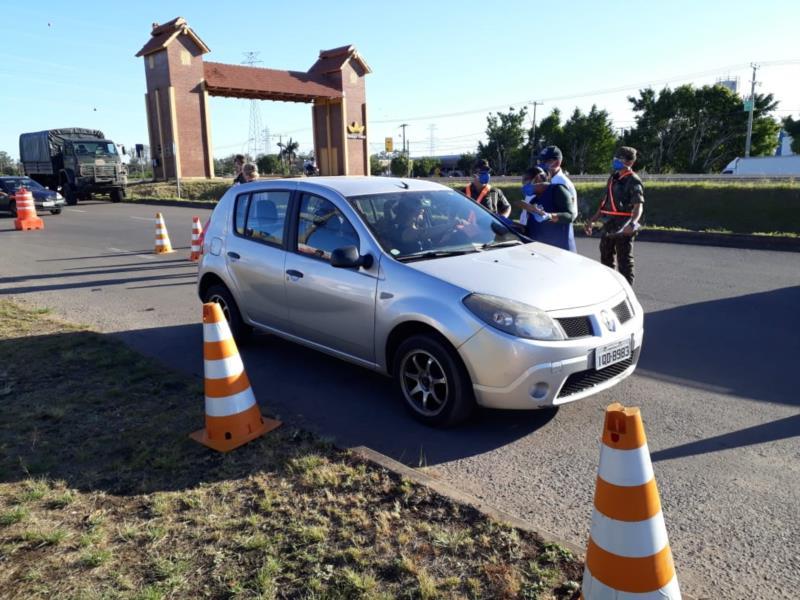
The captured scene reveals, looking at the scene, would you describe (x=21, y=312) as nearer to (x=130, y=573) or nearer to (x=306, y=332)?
(x=306, y=332)

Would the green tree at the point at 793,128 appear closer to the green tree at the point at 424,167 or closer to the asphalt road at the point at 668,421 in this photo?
the green tree at the point at 424,167

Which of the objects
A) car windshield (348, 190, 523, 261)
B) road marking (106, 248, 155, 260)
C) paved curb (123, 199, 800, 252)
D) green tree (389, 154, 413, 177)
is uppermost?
green tree (389, 154, 413, 177)

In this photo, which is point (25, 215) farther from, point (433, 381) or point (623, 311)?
point (623, 311)

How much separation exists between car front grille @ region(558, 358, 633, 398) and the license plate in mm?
47

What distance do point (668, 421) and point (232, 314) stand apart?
13.1ft

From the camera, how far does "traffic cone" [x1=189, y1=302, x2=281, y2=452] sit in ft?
12.8

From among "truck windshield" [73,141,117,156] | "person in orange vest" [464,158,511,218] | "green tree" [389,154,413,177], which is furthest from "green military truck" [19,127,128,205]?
"green tree" [389,154,413,177]

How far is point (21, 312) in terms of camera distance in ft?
25.6

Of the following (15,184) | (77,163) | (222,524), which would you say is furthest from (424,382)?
(77,163)

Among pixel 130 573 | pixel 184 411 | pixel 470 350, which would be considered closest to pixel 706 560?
pixel 470 350

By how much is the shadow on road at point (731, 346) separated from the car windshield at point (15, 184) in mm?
24528

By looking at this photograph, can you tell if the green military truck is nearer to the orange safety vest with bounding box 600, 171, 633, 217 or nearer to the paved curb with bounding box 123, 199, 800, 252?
the paved curb with bounding box 123, 199, 800, 252

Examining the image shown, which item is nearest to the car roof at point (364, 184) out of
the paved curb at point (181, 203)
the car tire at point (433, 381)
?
the car tire at point (433, 381)

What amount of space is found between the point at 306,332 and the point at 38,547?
260 centimetres
